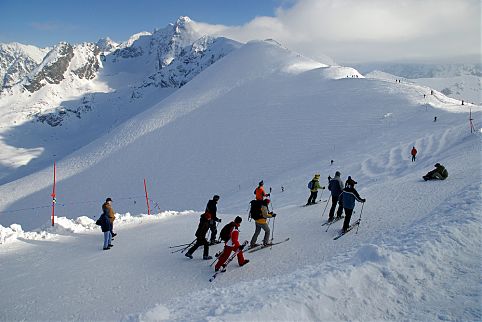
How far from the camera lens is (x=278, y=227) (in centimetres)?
1364

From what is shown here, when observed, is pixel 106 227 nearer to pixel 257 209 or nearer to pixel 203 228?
pixel 203 228

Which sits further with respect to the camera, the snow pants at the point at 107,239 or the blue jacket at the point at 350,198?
the snow pants at the point at 107,239

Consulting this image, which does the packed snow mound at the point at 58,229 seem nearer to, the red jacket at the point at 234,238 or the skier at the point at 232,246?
the skier at the point at 232,246

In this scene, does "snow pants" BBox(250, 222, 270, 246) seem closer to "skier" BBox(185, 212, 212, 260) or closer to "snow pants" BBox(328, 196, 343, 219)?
"skier" BBox(185, 212, 212, 260)

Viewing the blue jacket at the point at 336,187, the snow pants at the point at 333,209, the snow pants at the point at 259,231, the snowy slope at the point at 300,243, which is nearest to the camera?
the snowy slope at the point at 300,243

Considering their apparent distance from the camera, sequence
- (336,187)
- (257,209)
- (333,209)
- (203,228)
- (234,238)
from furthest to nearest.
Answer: (336,187)
(333,209)
(203,228)
(257,209)
(234,238)

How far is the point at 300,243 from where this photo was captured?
36.7 feet

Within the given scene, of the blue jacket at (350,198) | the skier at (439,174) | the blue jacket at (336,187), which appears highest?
the skier at (439,174)

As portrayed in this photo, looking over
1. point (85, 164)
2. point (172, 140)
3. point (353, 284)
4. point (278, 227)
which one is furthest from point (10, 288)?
point (85, 164)

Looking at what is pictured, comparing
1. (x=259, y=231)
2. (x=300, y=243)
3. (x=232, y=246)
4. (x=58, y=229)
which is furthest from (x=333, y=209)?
(x=58, y=229)

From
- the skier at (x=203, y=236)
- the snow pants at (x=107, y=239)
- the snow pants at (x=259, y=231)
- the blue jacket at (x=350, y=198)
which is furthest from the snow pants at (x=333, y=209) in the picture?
the snow pants at (x=107, y=239)

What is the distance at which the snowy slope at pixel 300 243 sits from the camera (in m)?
6.50

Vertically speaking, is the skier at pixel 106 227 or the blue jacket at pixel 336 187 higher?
the blue jacket at pixel 336 187

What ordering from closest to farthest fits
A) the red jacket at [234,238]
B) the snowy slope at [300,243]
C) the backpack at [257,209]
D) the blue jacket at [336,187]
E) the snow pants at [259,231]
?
the snowy slope at [300,243] → the red jacket at [234,238] → the backpack at [257,209] → the snow pants at [259,231] → the blue jacket at [336,187]
